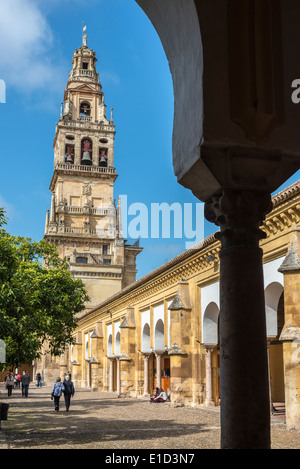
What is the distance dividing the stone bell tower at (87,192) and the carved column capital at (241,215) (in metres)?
49.6

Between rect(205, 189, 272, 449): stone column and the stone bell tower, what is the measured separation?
163 feet

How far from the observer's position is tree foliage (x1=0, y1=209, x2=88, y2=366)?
17.3m

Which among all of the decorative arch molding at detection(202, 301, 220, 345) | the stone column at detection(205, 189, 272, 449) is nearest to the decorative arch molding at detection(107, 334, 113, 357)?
the decorative arch molding at detection(202, 301, 220, 345)

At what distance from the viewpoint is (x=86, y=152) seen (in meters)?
61.5

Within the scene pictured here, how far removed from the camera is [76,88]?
65.6 meters

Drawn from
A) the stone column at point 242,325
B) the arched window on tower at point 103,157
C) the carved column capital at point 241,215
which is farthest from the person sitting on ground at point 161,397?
the arched window on tower at point 103,157

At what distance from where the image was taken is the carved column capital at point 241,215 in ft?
14.1

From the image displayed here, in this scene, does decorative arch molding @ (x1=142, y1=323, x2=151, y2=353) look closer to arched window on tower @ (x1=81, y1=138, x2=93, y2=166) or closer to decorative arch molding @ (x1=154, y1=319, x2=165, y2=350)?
decorative arch molding @ (x1=154, y1=319, x2=165, y2=350)

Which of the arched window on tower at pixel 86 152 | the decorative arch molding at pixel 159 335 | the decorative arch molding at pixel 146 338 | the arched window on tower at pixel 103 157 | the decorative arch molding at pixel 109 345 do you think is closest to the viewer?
the decorative arch molding at pixel 159 335

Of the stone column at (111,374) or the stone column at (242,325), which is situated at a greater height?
the stone column at (242,325)

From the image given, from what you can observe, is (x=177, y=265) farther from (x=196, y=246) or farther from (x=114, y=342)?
(x=114, y=342)

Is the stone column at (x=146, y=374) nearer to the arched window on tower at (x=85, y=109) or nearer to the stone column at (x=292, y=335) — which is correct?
the stone column at (x=292, y=335)

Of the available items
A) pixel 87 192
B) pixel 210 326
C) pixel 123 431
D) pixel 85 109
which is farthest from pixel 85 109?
pixel 123 431

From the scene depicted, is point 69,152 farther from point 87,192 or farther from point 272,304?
point 272,304
